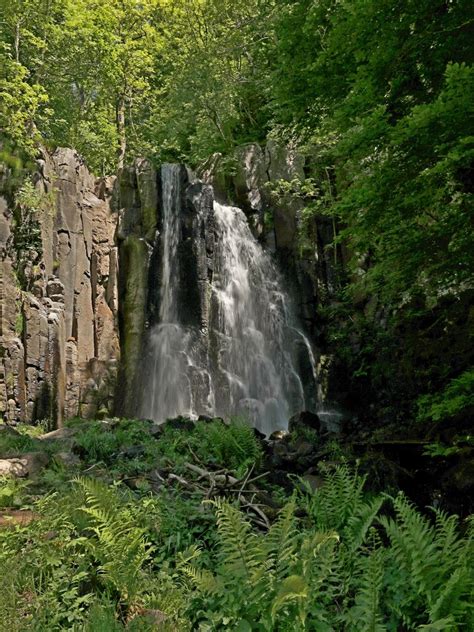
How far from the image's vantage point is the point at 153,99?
3019cm

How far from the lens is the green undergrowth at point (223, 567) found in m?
2.54

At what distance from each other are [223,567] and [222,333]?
15510 millimetres

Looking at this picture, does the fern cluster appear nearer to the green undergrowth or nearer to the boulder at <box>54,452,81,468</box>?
the boulder at <box>54,452,81,468</box>

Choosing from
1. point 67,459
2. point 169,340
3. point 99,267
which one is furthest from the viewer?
point 99,267

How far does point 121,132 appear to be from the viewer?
Answer: 90.9 feet

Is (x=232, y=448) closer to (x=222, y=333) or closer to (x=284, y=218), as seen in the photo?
(x=222, y=333)

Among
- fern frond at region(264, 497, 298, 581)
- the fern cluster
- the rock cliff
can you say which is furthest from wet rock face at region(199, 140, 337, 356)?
fern frond at region(264, 497, 298, 581)

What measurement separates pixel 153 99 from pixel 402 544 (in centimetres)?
3094

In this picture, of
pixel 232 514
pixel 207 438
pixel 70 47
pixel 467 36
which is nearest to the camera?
pixel 232 514

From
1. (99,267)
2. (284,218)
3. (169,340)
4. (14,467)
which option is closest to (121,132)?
(284,218)

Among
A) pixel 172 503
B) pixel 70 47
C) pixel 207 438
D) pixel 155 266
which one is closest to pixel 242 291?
pixel 155 266

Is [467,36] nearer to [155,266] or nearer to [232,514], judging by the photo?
[232,514]

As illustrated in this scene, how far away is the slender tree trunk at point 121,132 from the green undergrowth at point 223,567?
79.5 ft

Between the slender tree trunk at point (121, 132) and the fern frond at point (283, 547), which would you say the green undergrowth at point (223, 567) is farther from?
the slender tree trunk at point (121, 132)
